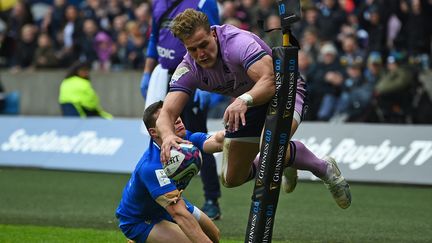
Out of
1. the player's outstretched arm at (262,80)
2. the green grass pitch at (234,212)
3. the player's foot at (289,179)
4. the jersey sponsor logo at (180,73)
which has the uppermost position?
the player's outstretched arm at (262,80)

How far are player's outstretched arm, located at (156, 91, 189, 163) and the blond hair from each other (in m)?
0.51

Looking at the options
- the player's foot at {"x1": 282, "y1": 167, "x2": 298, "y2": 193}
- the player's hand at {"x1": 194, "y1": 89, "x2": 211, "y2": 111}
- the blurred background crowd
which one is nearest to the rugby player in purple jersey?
the player's foot at {"x1": 282, "y1": 167, "x2": 298, "y2": 193}

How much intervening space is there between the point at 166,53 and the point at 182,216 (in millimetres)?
3318

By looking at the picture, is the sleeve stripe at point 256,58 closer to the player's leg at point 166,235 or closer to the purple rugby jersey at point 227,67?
the purple rugby jersey at point 227,67

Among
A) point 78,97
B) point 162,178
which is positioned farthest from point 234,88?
point 78,97

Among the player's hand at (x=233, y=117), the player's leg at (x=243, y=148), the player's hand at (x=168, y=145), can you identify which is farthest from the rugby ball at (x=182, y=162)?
the player's leg at (x=243, y=148)

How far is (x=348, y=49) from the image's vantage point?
18.5 meters

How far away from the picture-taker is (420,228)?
32.4ft

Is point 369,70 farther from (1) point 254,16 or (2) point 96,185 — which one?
(2) point 96,185

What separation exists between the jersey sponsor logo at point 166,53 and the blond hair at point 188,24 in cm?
271

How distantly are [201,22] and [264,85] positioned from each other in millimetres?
719

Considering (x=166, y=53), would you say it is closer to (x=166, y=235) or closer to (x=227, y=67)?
(x=227, y=67)

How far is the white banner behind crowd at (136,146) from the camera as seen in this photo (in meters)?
13.7

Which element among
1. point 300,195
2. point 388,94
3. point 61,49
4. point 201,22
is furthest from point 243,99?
point 61,49
